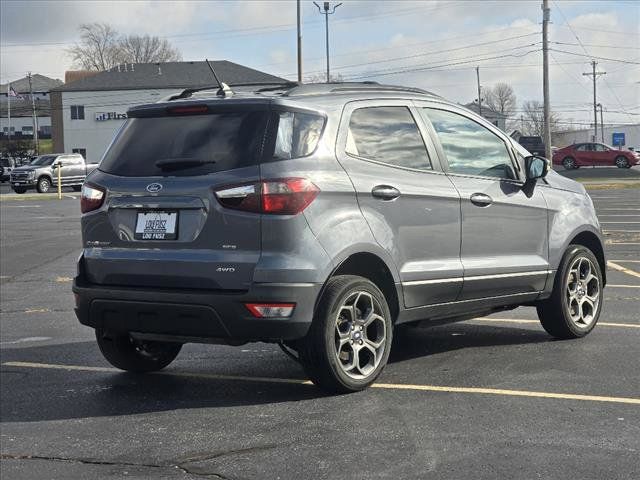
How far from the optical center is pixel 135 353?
6.70 meters

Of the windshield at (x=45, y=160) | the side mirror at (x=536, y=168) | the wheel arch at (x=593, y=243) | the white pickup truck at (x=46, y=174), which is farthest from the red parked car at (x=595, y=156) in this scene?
the side mirror at (x=536, y=168)

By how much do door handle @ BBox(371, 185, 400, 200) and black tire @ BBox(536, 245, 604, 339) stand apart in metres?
2.02

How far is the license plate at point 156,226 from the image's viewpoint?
5.61 metres

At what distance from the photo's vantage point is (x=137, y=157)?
5938 mm

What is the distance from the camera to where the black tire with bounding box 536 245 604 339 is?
24.3 feet

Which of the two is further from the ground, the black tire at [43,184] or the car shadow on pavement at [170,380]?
the black tire at [43,184]

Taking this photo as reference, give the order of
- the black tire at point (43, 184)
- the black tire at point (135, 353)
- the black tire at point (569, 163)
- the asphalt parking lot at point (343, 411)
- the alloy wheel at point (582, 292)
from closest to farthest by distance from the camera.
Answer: the asphalt parking lot at point (343, 411) < the black tire at point (135, 353) < the alloy wheel at point (582, 292) < the black tire at point (43, 184) < the black tire at point (569, 163)

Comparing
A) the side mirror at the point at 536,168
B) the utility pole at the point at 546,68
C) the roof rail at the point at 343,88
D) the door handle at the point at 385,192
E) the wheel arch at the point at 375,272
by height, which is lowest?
the wheel arch at the point at 375,272

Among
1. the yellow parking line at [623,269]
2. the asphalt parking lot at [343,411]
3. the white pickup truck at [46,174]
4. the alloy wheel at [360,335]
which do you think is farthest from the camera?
the white pickup truck at [46,174]

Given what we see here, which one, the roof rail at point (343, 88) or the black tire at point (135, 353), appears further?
the black tire at point (135, 353)

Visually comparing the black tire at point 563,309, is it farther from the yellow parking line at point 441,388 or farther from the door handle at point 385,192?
the door handle at point 385,192

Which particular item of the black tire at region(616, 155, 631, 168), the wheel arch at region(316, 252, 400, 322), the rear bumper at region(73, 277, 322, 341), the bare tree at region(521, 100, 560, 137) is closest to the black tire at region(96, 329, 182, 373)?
the rear bumper at region(73, 277, 322, 341)

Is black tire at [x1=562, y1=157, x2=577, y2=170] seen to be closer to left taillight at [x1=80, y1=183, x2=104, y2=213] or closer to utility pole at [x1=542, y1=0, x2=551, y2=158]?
utility pole at [x1=542, y1=0, x2=551, y2=158]

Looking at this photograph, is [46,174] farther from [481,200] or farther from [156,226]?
[156,226]
